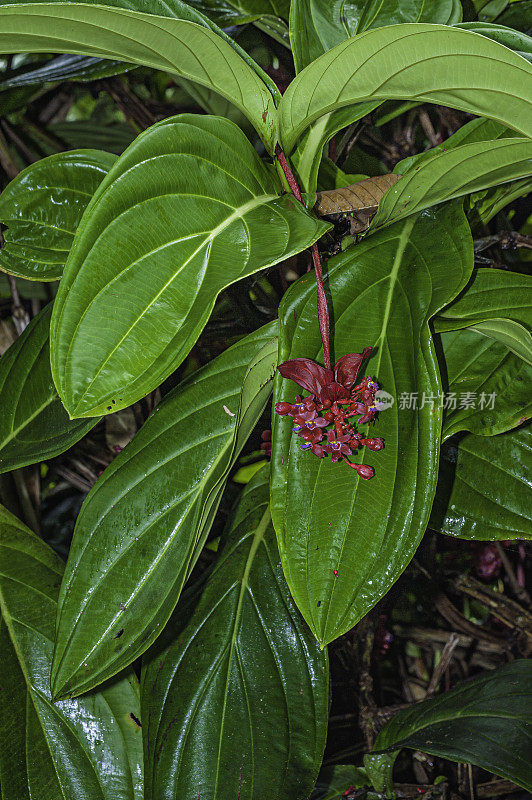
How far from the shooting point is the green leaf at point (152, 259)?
41cm

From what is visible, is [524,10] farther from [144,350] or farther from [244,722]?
[244,722]

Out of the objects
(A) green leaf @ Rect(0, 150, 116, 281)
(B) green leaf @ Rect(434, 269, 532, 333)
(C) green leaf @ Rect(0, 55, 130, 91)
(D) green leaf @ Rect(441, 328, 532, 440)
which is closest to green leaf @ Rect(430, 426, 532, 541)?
(D) green leaf @ Rect(441, 328, 532, 440)

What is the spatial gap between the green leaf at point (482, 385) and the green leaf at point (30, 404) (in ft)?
1.60

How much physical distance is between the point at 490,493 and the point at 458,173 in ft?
1.38

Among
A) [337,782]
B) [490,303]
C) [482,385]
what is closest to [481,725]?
[337,782]

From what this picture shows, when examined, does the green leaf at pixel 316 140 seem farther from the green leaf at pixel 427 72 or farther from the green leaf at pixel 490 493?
the green leaf at pixel 490 493

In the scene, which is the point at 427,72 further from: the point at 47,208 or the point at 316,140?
the point at 47,208

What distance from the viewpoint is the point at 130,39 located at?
0.47 meters

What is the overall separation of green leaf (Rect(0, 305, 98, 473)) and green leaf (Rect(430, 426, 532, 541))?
0.51 m

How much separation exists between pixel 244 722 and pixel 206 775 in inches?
2.8

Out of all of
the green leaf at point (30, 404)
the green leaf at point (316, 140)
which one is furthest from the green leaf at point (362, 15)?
the green leaf at point (30, 404)

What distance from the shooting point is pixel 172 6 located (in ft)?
1.93

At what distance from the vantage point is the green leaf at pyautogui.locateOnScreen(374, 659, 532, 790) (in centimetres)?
75

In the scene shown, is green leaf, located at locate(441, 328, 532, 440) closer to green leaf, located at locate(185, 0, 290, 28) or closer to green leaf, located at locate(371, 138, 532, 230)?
green leaf, located at locate(371, 138, 532, 230)
